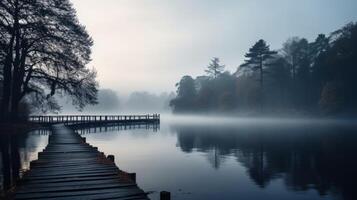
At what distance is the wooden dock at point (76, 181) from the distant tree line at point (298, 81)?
224 feet

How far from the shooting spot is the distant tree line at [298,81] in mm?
75688

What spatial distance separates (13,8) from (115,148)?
17621 millimetres

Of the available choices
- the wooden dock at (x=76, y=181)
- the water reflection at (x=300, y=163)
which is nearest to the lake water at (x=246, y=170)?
the water reflection at (x=300, y=163)

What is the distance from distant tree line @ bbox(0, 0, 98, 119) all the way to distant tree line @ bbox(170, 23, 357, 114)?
52436 mm

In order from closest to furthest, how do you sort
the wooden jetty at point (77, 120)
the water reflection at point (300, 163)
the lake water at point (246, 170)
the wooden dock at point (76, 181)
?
the wooden dock at point (76, 181)
the lake water at point (246, 170)
the water reflection at point (300, 163)
the wooden jetty at point (77, 120)

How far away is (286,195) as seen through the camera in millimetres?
15367

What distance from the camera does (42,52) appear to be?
→ 39.5 meters

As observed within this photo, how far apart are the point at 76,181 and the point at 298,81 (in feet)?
275

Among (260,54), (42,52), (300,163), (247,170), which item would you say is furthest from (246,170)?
(260,54)

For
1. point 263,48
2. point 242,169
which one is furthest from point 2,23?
point 263,48

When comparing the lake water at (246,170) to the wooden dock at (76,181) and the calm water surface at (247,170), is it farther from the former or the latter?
the wooden dock at (76,181)

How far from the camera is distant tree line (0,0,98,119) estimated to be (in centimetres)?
3631

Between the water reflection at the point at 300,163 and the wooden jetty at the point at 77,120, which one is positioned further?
the wooden jetty at the point at 77,120

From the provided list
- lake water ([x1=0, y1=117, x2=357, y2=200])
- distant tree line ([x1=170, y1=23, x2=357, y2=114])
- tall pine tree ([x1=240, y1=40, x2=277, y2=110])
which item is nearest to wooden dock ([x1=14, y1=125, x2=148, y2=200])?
lake water ([x1=0, y1=117, x2=357, y2=200])
